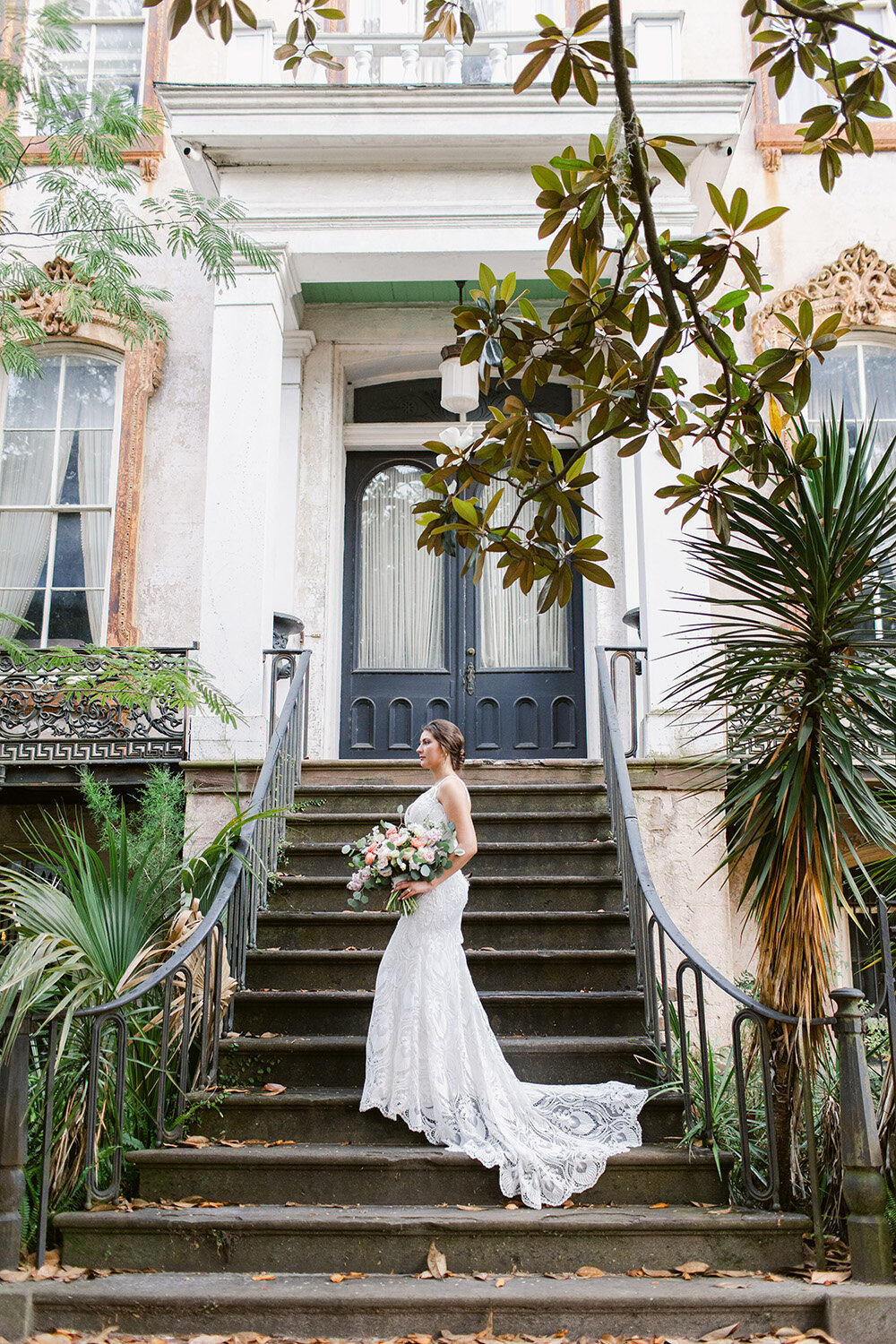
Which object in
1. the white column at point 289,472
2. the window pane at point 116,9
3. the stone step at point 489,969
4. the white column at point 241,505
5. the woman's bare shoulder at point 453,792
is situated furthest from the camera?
the window pane at point 116,9

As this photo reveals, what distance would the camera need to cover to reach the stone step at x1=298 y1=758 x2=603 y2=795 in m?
7.36

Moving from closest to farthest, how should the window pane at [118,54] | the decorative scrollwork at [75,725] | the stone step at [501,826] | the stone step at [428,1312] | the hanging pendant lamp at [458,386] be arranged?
the stone step at [428,1312] → the stone step at [501,826] → the decorative scrollwork at [75,725] → the hanging pendant lamp at [458,386] → the window pane at [118,54]

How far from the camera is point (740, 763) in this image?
4.90 metres

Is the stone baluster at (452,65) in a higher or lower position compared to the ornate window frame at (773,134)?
lower

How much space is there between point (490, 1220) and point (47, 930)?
86.0 inches

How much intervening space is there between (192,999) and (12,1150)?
1054 mm

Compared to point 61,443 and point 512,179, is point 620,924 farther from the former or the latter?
point 61,443

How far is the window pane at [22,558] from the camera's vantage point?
891 centimetres

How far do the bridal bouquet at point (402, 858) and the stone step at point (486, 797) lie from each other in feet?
6.50

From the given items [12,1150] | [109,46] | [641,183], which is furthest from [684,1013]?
[109,46]

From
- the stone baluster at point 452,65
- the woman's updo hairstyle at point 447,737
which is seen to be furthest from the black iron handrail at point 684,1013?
the stone baluster at point 452,65

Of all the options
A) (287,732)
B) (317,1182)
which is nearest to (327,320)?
(287,732)

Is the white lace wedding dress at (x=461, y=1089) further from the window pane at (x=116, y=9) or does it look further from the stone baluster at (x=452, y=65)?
the window pane at (x=116, y=9)

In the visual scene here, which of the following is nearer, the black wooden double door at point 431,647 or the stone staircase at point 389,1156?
the stone staircase at point 389,1156
